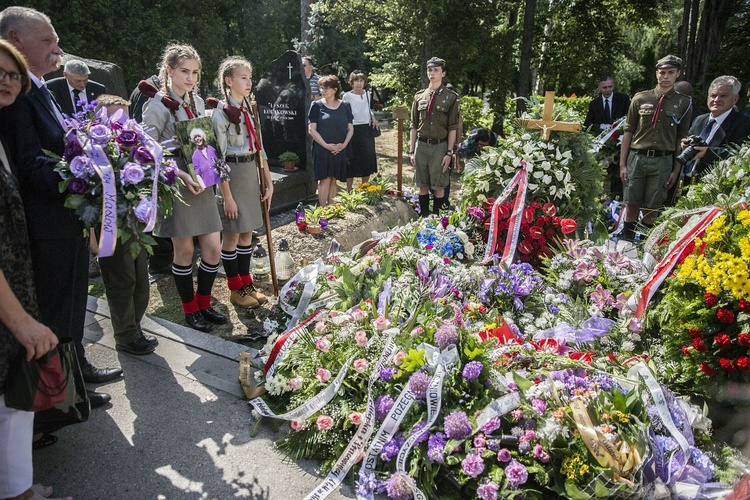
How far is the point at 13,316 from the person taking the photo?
2.10 m

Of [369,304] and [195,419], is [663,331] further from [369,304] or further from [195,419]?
[195,419]

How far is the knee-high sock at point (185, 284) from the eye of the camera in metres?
4.03

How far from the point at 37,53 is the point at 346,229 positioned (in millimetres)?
3626

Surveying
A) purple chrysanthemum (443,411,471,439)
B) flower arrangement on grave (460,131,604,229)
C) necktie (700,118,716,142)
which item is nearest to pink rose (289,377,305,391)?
purple chrysanthemum (443,411,471,439)

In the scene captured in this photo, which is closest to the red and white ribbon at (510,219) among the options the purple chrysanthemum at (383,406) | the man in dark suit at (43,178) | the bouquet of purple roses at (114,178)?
the purple chrysanthemum at (383,406)

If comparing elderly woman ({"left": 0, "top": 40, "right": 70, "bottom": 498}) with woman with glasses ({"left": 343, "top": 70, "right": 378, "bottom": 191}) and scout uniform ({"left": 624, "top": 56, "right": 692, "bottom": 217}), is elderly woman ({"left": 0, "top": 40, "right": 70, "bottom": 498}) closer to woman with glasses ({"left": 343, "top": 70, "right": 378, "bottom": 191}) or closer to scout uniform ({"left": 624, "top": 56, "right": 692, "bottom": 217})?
scout uniform ({"left": 624, "top": 56, "right": 692, "bottom": 217})

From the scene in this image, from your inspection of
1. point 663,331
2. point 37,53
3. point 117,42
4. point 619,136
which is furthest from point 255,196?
point 117,42

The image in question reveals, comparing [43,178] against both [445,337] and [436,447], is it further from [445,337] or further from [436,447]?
[436,447]

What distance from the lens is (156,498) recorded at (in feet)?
8.24

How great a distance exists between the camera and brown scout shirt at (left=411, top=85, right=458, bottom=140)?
6.46 meters

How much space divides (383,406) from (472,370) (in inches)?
19.6

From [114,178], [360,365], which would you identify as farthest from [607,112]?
[114,178]

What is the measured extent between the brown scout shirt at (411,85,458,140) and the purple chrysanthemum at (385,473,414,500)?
4.88 meters

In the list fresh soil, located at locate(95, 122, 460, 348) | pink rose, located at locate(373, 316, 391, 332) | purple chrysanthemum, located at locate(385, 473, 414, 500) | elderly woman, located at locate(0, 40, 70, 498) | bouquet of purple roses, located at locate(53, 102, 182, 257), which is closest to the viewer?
elderly woman, located at locate(0, 40, 70, 498)
